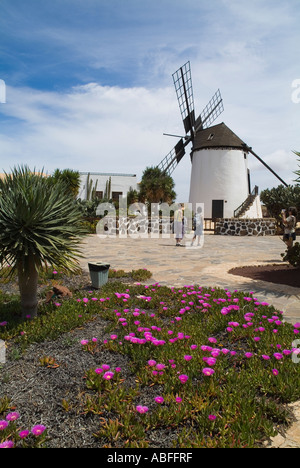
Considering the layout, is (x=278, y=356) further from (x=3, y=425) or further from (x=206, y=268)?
(x=206, y=268)

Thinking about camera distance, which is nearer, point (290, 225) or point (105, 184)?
point (290, 225)

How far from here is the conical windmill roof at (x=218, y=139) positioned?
28688 mm

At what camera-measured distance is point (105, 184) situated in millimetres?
35688

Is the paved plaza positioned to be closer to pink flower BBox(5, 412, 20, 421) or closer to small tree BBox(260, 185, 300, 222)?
pink flower BBox(5, 412, 20, 421)

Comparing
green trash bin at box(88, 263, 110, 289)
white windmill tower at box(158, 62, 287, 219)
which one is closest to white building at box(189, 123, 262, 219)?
white windmill tower at box(158, 62, 287, 219)

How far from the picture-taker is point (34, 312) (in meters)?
4.38

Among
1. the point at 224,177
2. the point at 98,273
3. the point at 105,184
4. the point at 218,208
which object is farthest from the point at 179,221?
the point at 105,184

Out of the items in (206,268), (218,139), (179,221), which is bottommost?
(206,268)

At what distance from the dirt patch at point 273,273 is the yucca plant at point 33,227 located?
16.2ft

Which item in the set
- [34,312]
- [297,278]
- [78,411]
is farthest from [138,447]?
[297,278]

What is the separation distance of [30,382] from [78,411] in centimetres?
67

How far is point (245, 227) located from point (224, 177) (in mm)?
7880

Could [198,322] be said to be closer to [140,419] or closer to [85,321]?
[85,321]

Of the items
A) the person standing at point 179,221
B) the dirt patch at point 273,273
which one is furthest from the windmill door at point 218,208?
the dirt patch at point 273,273
